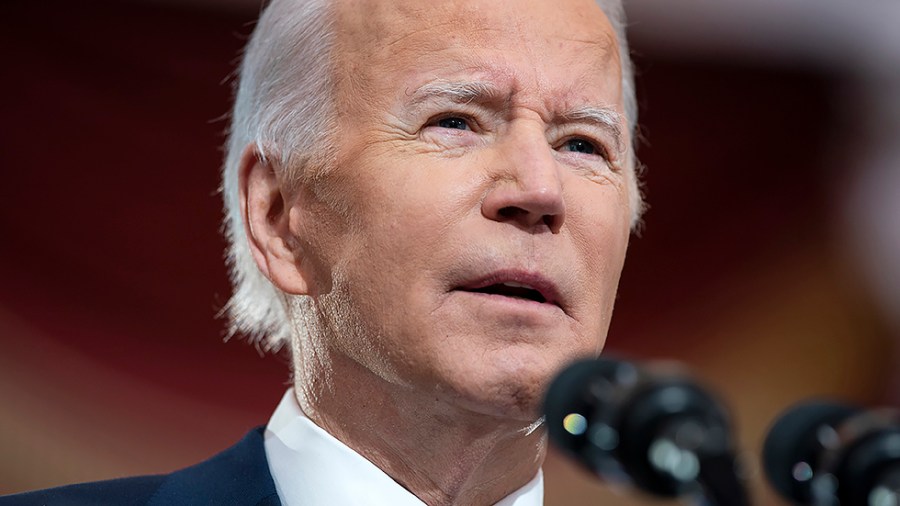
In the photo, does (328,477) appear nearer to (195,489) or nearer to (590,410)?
(195,489)

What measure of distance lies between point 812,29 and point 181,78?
2.41 m

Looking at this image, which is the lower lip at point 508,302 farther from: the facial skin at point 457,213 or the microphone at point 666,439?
the microphone at point 666,439

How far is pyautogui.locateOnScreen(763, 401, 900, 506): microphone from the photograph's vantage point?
113cm

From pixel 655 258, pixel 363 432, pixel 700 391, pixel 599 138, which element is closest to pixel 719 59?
pixel 655 258

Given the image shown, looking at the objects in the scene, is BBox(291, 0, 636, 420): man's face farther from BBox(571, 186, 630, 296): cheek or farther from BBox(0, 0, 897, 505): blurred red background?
BBox(0, 0, 897, 505): blurred red background

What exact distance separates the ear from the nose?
403 millimetres

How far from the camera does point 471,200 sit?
1.77 m

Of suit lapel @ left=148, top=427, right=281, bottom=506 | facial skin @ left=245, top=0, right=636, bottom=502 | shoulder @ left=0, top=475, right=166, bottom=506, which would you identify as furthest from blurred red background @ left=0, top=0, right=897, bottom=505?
facial skin @ left=245, top=0, right=636, bottom=502

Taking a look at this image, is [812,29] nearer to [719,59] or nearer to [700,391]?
[719,59]

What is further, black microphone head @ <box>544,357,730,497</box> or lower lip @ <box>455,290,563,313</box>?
lower lip @ <box>455,290,563,313</box>

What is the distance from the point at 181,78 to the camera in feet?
12.6

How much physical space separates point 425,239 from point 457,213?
64 mm

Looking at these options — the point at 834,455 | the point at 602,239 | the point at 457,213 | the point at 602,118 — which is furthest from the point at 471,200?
the point at 834,455

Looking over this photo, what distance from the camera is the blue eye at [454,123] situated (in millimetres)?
1897
